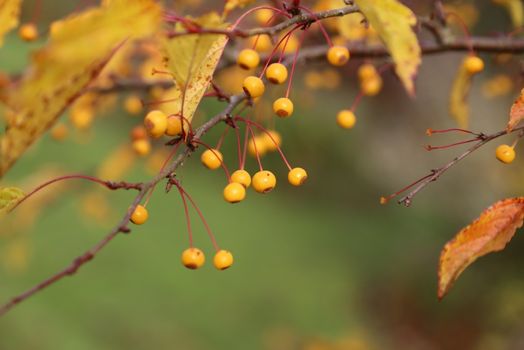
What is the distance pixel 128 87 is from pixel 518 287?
4024mm

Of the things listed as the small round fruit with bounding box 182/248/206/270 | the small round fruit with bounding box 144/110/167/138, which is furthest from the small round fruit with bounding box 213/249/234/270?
the small round fruit with bounding box 144/110/167/138

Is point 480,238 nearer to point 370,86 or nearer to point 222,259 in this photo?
point 222,259

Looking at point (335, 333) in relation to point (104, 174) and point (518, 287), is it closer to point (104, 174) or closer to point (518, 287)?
point (518, 287)

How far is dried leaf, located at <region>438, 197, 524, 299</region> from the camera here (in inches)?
34.8

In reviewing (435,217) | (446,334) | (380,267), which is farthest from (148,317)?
(435,217)

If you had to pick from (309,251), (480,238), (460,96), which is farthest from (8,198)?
(309,251)

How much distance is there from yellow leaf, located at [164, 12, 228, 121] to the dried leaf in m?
0.45

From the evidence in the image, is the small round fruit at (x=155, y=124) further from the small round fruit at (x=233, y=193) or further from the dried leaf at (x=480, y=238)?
the dried leaf at (x=480, y=238)

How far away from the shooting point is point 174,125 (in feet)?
2.90

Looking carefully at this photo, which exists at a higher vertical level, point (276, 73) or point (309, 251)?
point (276, 73)

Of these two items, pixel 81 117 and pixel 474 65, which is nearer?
pixel 474 65

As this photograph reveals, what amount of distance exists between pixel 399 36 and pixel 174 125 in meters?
0.37

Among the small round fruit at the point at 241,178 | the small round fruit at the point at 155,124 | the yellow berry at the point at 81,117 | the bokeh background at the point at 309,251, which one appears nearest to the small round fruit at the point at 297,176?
the small round fruit at the point at 241,178

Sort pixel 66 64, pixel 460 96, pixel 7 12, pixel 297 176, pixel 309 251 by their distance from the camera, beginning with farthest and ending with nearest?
pixel 309 251
pixel 460 96
pixel 297 176
pixel 7 12
pixel 66 64
